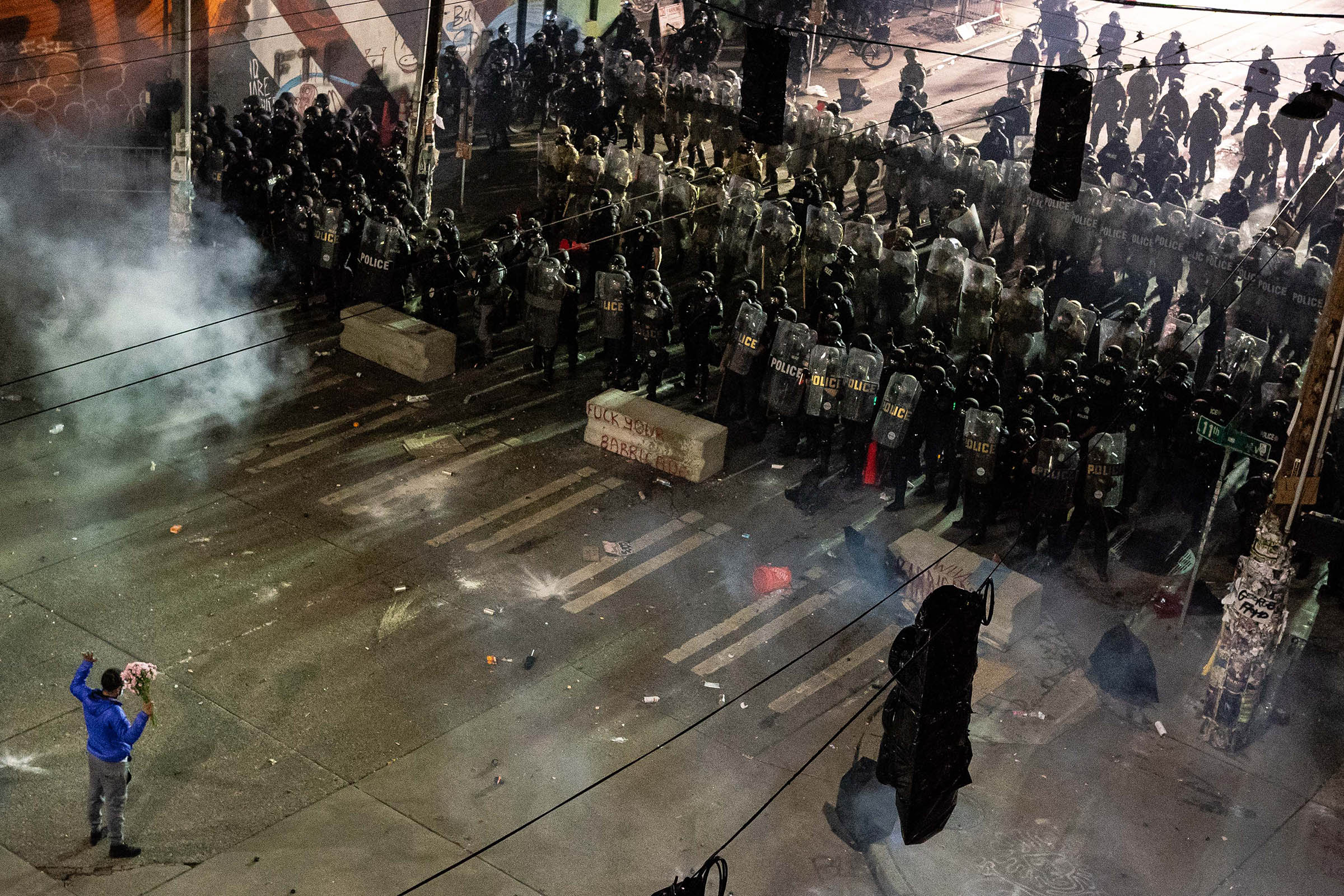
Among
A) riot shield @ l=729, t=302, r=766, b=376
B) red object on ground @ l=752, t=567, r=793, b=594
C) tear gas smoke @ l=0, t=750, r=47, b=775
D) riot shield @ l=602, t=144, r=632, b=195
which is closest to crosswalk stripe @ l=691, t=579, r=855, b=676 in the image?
red object on ground @ l=752, t=567, r=793, b=594

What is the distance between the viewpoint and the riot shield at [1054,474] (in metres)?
14.6

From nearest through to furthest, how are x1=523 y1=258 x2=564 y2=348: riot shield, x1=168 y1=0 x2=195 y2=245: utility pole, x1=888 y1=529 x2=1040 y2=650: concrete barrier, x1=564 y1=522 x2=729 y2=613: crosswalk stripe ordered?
x1=888 y1=529 x2=1040 y2=650: concrete barrier, x1=564 y1=522 x2=729 y2=613: crosswalk stripe, x1=523 y1=258 x2=564 y2=348: riot shield, x1=168 y1=0 x2=195 y2=245: utility pole

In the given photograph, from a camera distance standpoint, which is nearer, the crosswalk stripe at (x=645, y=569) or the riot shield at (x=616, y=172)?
the crosswalk stripe at (x=645, y=569)

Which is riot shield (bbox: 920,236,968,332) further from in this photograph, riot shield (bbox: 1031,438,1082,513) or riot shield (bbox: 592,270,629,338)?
riot shield (bbox: 1031,438,1082,513)

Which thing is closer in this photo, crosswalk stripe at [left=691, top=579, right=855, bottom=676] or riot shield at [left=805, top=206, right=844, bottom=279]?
crosswalk stripe at [left=691, top=579, right=855, bottom=676]

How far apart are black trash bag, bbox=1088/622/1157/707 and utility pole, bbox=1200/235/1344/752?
52 centimetres

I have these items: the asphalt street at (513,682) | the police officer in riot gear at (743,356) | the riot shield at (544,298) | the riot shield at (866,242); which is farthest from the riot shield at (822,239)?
the asphalt street at (513,682)

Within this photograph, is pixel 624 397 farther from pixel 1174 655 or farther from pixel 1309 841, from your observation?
pixel 1309 841

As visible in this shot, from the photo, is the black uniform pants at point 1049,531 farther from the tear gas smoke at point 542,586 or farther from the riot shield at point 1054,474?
the tear gas smoke at point 542,586

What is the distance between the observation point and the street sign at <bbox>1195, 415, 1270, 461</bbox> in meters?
12.7

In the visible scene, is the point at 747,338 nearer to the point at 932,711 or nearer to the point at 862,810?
the point at 862,810

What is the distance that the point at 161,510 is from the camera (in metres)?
15.0

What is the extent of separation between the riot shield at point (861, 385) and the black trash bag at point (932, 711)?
18.9ft

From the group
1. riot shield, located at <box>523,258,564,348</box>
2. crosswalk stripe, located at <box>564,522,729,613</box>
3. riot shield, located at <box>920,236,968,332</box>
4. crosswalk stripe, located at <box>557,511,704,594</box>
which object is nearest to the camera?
crosswalk stripe, located at <box>564,522,729,613</box>
